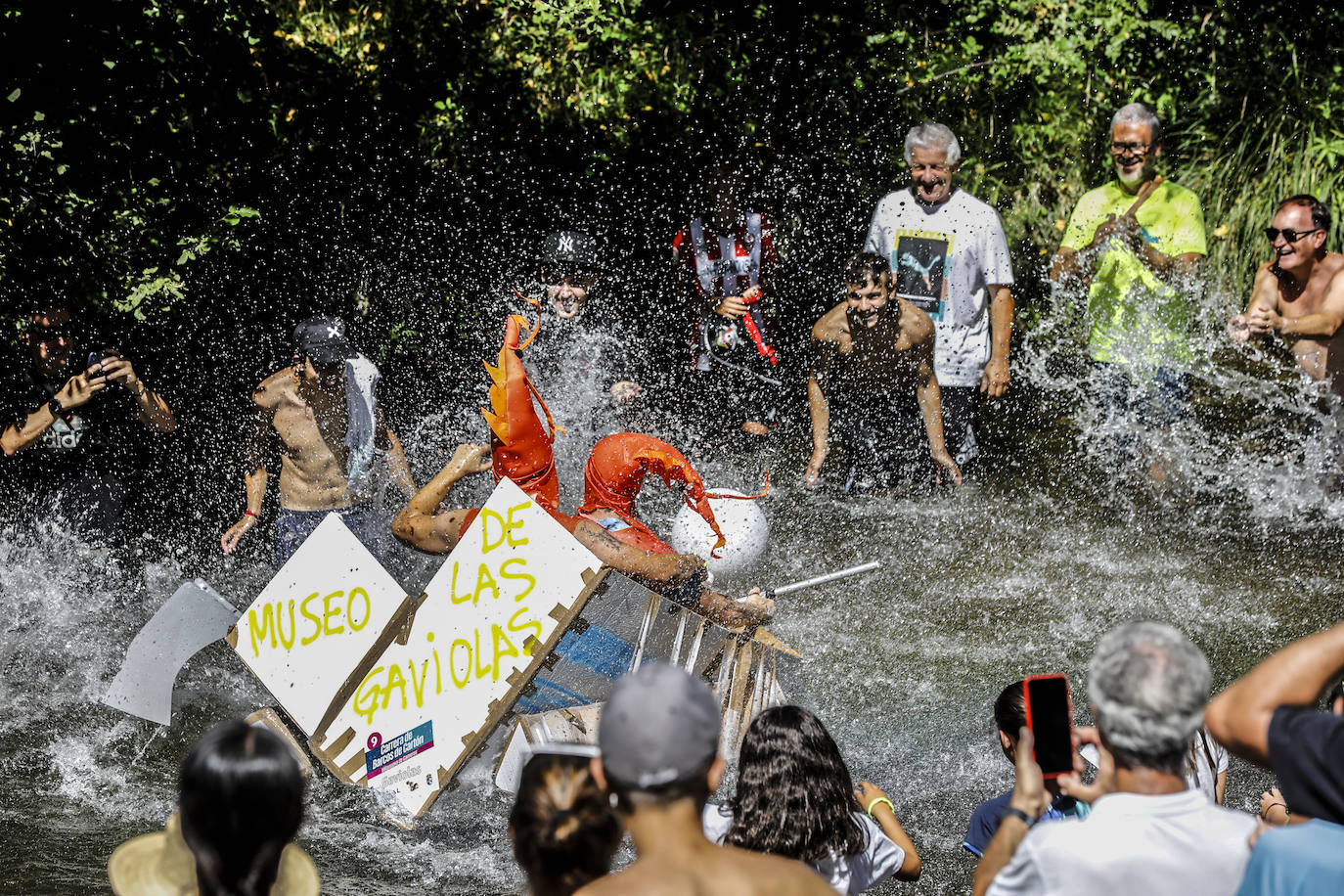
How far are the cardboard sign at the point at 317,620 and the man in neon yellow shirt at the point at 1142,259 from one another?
423cm

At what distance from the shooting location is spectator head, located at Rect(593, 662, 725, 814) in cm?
207

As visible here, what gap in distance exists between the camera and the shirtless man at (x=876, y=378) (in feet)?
22.7

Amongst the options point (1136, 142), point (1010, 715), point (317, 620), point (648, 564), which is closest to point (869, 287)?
point (1136, 142)

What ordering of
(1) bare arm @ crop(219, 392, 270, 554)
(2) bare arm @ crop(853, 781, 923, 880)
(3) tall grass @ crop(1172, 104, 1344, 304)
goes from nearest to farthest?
(2) bare arm @ crop(853, 781, 923, 880), (1) bare arm @ crop(219, 392, 270, 554), (3) tall grass @ crop(1172, 104, 1344, 304)

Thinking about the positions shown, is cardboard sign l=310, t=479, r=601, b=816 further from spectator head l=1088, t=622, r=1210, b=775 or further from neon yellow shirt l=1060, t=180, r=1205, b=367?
neon yellow shirt l=1060, t=180, r=1205, b=367

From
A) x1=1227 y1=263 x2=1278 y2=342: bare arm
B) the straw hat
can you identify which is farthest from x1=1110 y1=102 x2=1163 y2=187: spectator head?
the straw hat

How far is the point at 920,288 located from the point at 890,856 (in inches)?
190

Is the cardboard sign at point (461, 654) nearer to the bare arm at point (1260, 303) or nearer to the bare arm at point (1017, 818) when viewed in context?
the bare arm at point (1017, 818)

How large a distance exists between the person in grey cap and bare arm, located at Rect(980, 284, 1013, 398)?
5.41 meters

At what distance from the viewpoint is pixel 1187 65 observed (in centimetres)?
856

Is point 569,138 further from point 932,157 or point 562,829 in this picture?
point 562,829

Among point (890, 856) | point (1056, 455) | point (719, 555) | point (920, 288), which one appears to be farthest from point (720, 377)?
point (890, 856)

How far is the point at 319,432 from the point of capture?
6117 millimetres

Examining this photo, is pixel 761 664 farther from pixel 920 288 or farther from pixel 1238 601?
pixel 920 288
